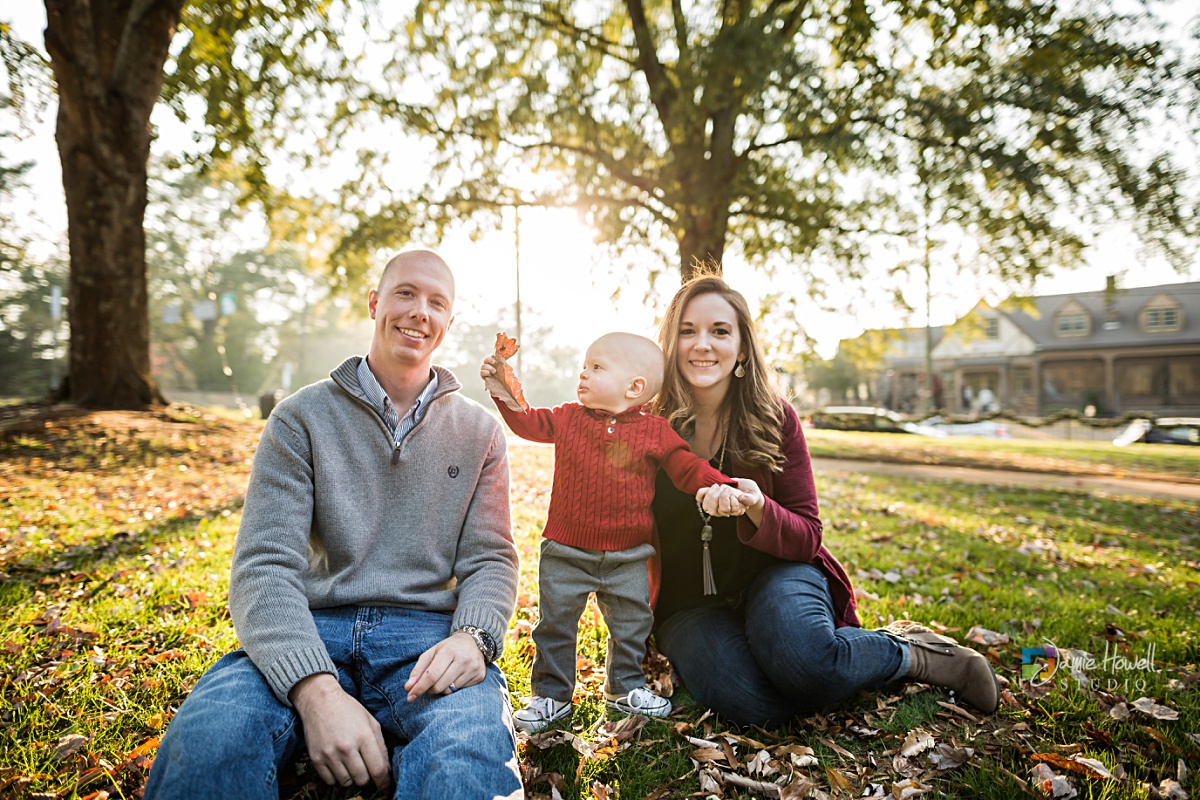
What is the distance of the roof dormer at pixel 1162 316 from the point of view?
35312mm

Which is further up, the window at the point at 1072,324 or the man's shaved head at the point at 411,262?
the window at the point at 1072,324

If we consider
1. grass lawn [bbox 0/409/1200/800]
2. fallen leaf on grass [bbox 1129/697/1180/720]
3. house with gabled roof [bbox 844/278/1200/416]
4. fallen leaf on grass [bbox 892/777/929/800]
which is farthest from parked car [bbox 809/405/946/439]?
fallen leaf on grass [bbox 892/777/929/800]

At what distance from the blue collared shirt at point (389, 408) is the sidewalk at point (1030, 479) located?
892cm

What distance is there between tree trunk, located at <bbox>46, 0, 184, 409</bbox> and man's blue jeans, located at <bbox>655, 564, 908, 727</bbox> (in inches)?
377

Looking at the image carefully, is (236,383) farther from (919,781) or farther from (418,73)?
(919,781)

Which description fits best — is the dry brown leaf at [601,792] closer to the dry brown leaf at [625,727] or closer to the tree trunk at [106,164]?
the dry brown leaf at [625,727]

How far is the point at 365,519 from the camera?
7.25ft

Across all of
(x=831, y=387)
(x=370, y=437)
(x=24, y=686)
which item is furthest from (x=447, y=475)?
(x=831, y=387)

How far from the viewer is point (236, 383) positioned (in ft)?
132

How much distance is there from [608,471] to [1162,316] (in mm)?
45364

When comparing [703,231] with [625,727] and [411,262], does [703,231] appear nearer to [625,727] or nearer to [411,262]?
[411,262]

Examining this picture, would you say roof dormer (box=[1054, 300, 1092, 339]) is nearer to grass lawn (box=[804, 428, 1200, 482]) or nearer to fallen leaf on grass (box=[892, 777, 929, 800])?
grass lawn (box=[804, 428, 1200, 482])

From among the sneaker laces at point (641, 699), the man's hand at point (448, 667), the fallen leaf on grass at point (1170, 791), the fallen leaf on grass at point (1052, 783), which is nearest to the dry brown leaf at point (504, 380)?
the man's hand at point (448, 667)

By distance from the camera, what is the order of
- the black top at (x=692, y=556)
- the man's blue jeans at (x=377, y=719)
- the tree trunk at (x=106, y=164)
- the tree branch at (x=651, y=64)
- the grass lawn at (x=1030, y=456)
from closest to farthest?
the man's blue jeans at (x=377, y=719) → the black top at (x=692, y=556) → the tree trunk at (x=106, y=164) → the tree branch at (x=651, y=64) → the grass lawn at (x=1030, y=456)
